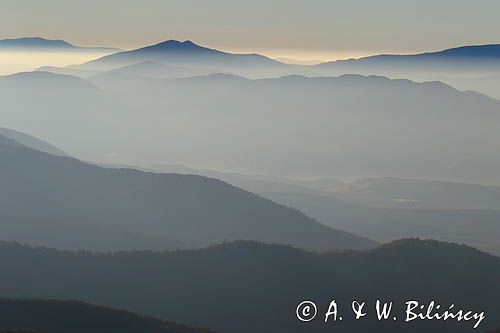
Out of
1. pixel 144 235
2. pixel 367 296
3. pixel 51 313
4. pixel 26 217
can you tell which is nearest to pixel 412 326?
pixel 367 296

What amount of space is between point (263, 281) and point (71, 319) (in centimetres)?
4004

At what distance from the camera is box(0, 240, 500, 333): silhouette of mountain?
11956cm

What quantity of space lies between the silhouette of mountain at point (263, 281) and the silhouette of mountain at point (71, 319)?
19609 millimetres

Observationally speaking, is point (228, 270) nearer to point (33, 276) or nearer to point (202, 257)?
point (202, 257)

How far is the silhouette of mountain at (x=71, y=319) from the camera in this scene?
92000 millimetres

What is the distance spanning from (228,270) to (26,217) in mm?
71563

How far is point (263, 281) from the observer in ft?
423

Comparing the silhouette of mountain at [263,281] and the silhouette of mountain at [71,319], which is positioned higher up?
the silhouette of mountain at [71,319]

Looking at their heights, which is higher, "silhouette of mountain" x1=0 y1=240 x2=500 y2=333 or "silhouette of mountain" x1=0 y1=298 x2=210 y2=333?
"silhouette of mountain" x1=0 y1=298 x2=210 y2=333

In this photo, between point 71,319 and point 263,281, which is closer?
point 71,319

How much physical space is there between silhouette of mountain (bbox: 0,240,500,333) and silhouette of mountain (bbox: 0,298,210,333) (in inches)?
772

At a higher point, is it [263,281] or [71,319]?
[71,319]

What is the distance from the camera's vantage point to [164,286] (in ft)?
416

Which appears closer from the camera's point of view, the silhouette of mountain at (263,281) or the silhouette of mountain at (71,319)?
the silhouette of mountain at (71,319)
